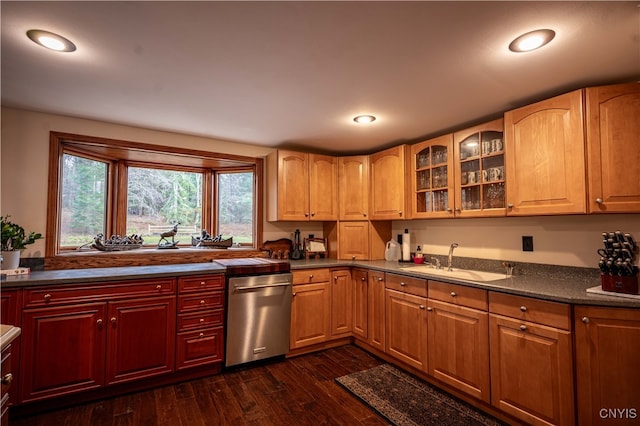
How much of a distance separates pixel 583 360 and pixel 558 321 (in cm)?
21

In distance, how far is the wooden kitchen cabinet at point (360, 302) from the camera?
314 centimetres

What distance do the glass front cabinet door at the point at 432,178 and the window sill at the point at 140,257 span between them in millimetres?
1833

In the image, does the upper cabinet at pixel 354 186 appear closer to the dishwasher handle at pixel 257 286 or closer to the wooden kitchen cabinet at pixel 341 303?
the wooden kitchen cabinet at pixel 341 303

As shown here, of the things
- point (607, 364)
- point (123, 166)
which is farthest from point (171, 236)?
point (607, 364)

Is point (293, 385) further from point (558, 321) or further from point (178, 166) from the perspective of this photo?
point (178, 166)

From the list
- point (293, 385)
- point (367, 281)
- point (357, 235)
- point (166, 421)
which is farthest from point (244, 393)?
point (357, 235)

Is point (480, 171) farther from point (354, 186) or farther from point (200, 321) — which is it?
point (200, 321)

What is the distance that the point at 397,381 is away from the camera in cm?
255

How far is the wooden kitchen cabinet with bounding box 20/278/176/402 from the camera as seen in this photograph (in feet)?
6.82

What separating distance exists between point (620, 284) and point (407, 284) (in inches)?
52.3

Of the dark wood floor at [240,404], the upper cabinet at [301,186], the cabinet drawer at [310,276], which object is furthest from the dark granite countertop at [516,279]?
the upper cabinet at [301,186]

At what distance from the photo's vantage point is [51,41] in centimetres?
157

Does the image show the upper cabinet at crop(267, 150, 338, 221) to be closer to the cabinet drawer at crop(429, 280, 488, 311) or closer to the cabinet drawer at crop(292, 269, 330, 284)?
the cabinet drawer at crop(292, 269, 330, 284)

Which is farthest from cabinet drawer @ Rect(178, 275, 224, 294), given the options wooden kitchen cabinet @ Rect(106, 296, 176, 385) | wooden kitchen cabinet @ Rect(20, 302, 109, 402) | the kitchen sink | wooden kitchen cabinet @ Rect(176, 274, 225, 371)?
the kitchen sink
